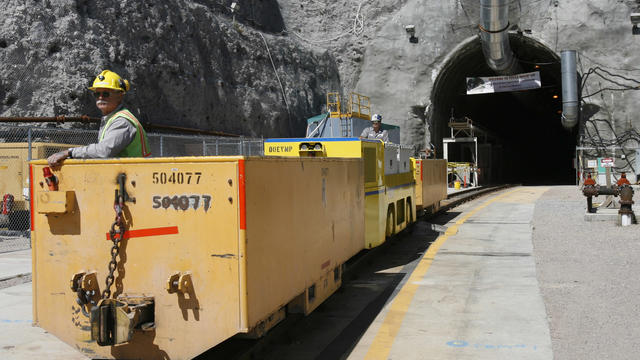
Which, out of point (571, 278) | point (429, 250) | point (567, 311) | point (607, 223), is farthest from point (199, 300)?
point (607, 223)

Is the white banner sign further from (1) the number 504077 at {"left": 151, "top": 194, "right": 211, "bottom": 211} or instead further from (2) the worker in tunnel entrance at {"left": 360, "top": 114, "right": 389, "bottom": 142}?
(1) the number 504077 at {"left": 151, "top": 194, "right": 211, "bottom": 211}

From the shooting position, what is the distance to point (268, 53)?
35312 millimetres

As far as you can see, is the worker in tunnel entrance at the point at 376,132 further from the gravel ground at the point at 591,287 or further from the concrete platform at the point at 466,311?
the gravel ground at the point at 591,287

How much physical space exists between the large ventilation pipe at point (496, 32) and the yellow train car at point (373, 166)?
792 inches

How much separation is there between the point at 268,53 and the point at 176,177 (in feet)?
104

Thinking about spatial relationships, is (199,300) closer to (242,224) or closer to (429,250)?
(242,224)

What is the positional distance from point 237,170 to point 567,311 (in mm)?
4616

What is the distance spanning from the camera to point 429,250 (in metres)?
12.1

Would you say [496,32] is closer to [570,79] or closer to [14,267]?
[570,79]

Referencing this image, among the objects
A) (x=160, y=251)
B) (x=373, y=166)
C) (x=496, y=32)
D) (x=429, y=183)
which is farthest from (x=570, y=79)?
(x=160, y=251)

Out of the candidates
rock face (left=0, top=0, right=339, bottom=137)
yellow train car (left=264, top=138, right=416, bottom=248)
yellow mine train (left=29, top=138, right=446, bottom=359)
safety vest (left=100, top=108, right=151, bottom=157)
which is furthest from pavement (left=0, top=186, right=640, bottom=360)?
rock face (left=0, top=0, right=339, bottom=137)

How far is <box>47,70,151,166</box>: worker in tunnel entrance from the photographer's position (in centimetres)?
509

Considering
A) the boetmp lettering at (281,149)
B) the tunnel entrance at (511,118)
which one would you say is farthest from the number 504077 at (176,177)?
the tunnel entrance at (511,118)

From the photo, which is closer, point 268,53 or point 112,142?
point 112,142
